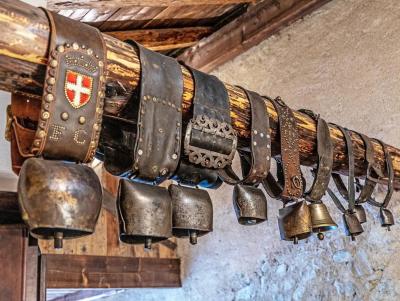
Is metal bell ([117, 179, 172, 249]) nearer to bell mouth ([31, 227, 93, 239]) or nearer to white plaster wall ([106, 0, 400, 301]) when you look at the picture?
bell mouth ([31, 227, 93, 239])

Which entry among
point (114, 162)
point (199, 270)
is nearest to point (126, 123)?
point (114, 162)

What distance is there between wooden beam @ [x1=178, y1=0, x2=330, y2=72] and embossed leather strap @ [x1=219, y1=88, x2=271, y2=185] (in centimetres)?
186

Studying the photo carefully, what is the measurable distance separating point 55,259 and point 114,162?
1.68 m

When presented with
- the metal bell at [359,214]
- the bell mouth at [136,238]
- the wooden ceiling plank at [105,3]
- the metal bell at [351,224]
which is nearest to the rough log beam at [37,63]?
the bell mouth at [136,238]

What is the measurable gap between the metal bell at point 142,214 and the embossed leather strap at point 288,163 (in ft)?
1.54

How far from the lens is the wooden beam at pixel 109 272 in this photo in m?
2.53

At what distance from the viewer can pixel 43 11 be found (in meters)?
0.89

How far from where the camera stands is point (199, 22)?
3342mm

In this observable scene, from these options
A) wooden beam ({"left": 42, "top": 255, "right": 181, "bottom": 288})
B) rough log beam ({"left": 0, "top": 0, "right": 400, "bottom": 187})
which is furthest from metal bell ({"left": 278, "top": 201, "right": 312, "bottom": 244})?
wooden beam ({"left": 42, "top": 255, "right": 181, "bottom": 288})

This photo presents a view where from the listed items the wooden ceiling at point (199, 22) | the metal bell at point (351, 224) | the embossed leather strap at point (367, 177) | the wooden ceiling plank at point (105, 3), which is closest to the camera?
the metal bell at point (351, 224)

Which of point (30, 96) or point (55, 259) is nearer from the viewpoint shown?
point (30, 96)

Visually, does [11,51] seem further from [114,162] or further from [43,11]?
[114,162]

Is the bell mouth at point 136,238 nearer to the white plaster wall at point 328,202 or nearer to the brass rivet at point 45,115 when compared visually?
the brass rivet at point 45,115

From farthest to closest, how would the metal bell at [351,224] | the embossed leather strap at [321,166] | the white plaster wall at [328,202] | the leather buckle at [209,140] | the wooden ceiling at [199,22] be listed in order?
the wooden ceiling at [199,22] < the white plaster wall at [328,202] < the metal bell at [351,224] < the embossed leather strap at [321,166] < the leather buckle at [209,140]
